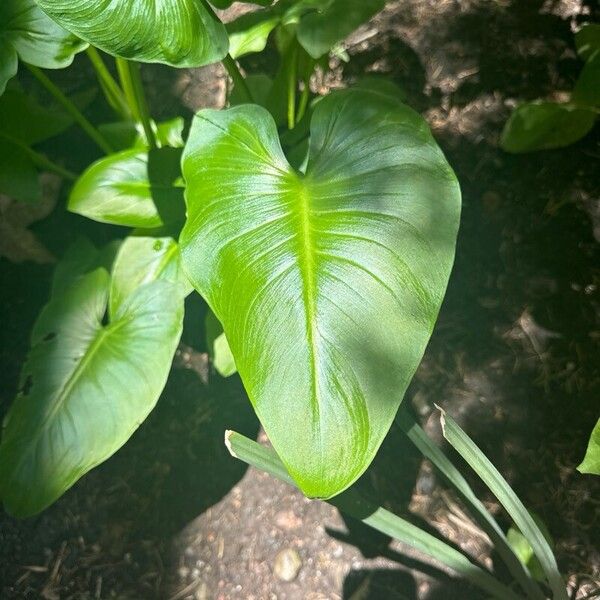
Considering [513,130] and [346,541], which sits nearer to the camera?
[346,541]

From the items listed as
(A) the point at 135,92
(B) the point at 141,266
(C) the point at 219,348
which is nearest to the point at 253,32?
(A) the point at 135,92

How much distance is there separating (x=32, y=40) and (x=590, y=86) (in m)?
1.00

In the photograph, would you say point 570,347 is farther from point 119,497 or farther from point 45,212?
point 45,212

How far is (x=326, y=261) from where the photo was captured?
793 millimetres

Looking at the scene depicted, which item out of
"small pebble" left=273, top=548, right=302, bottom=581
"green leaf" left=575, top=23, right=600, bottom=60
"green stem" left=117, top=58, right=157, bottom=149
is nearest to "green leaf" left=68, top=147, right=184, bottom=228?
"green stem" left=117, top=58, right=157, bottom=149

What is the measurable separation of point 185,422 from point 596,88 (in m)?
1.02

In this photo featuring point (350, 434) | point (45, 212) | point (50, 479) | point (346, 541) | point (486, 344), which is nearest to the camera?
point (350, 434)

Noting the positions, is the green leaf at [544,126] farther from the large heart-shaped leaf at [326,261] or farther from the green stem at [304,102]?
the large heart-shaped leaf at [326,261]

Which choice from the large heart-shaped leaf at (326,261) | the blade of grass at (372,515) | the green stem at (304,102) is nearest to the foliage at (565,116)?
the green stem at (304,102)

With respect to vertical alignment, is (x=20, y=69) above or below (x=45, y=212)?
above

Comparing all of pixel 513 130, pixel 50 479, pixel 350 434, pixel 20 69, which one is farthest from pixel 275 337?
pixel 20 69

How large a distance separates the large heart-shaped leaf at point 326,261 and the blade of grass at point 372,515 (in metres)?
0.06

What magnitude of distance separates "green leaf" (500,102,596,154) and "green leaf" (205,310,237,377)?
28.4 inches

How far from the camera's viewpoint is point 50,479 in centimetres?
96
